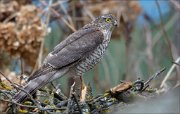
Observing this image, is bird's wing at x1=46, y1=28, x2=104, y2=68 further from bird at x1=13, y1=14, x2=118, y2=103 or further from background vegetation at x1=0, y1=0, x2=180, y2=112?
background vegetation at x1=0, y1=0, x2=180, y2=112

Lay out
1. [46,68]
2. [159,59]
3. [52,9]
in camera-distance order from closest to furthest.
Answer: [46,68] < [52,9] < [159,59]

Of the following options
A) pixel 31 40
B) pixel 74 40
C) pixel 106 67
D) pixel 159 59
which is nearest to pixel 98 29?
pixel 74 40

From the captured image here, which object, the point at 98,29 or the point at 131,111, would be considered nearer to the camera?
the point at 131,111

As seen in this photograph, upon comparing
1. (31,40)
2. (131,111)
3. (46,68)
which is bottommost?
(131,111)

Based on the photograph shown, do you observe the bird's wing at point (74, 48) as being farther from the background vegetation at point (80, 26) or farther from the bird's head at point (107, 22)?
the background vegetation at point (80, 26)

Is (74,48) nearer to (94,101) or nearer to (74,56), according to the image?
(74,56)

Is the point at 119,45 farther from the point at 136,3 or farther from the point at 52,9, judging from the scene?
the point at 52,9

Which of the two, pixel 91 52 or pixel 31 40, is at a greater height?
pixel 31 40

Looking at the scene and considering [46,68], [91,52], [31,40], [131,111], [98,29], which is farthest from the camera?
[31,40]

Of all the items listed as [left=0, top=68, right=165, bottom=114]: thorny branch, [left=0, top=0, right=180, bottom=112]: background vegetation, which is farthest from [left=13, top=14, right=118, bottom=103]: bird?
[left=0, top=0, right=180, bottom=112]: background vegetation
